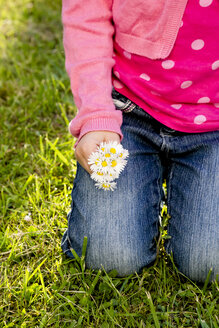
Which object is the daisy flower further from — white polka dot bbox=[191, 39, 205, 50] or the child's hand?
white polka dot bbox=[191, 39, 205, 50]

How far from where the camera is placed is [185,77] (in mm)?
1039

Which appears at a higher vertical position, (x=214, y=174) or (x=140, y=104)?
(x=140, y=104)


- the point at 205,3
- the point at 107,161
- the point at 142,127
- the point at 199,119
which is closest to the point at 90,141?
the point at 107,161

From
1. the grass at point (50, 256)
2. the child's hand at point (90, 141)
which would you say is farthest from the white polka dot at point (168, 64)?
the grass at point (50, 256)

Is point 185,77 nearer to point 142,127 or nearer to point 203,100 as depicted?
point 203,100

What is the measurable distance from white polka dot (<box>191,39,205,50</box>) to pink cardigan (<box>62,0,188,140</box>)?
0.17 feet

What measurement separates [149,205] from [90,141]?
0.26 m

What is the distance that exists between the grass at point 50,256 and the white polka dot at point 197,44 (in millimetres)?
561

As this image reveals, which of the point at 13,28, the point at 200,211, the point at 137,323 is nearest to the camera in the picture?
the point at 137,323

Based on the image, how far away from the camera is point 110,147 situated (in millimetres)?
972

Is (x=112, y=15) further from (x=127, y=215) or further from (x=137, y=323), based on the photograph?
(x=137, y=323)

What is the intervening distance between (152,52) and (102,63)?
0.14 meters

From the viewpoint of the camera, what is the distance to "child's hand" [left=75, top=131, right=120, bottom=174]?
3.32ft

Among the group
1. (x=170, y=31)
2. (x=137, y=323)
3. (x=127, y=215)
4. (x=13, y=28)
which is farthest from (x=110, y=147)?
(x=13, y=28)
